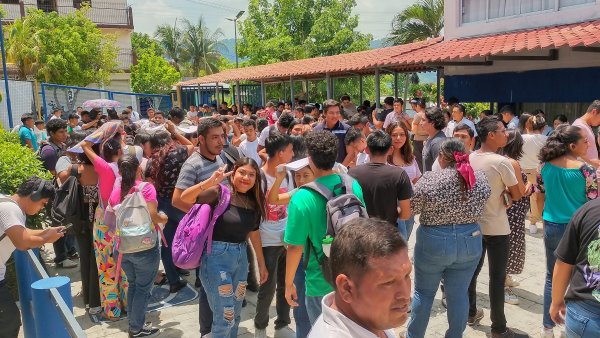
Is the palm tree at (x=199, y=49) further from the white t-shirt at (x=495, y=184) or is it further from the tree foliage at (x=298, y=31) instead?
the white t-shirt at (x=495, y=184)

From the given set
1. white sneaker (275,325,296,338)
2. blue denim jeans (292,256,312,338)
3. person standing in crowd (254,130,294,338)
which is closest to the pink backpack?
person standing in crowd (254,130,294,338)

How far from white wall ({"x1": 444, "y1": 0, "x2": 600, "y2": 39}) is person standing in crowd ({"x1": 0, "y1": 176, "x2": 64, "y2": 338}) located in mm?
10166

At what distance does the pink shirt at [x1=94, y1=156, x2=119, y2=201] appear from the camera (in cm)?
423

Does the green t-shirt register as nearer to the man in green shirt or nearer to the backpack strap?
the man in green shirt

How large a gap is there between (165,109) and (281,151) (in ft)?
66.8

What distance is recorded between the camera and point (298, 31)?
31391 mm

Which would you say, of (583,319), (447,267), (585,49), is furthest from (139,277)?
(585,49)

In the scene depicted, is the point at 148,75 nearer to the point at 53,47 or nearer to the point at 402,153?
the point at 53,47

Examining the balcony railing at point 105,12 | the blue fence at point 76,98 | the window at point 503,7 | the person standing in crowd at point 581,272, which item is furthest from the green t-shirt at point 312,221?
the balcony railing at point 105,12

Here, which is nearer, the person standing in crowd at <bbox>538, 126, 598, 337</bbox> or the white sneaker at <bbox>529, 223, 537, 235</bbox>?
the person standing in crowd at <bbox>538, 126, 598, 337</bbox>

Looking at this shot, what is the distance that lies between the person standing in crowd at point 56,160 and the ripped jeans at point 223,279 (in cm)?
352

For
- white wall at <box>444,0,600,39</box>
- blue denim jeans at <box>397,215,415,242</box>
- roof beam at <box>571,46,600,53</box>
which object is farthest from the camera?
white wall at <box>444,0,600,39</box>

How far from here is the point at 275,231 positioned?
3922mm

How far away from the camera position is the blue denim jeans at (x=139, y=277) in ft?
13.1
